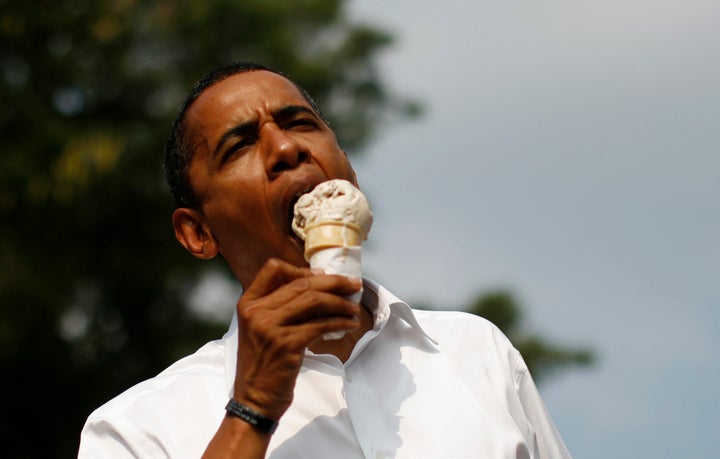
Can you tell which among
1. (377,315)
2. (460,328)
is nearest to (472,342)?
(460,328)

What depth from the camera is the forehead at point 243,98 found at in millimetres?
2875

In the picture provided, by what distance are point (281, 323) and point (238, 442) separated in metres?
0.27

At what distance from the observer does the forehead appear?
2.88 m

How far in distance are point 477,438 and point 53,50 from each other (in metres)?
11.9

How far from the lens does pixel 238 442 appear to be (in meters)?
2.17

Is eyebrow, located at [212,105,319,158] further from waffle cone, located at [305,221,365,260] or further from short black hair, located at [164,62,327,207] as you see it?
waffle cone, located at [305,221,365,260]

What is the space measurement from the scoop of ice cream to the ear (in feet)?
1.62

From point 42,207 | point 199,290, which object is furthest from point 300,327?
point 199,290

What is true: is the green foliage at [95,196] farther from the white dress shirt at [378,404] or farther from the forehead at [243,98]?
the white dress shirt at [378,404]

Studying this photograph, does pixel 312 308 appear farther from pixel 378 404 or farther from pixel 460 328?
pixel 460 328

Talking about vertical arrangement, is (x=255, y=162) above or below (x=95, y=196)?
above

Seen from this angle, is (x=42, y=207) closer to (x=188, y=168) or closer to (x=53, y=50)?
(x=53, y=50)

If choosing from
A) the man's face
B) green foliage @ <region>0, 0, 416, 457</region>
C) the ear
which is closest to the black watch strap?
the man's face

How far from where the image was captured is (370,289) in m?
2.86
